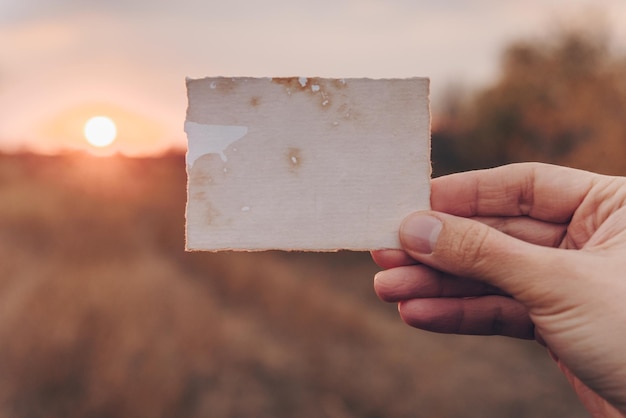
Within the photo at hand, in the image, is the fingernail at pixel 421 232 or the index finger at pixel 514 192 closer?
the fingernail at pixel 421 232

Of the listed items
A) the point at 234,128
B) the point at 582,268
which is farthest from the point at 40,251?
the point at 582,268

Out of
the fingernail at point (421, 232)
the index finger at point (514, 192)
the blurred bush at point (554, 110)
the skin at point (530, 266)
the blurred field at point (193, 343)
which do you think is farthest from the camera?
the blurred bush at point (554, 110)

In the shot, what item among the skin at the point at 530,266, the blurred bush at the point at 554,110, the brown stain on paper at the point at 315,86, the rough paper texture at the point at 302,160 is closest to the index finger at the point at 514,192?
the skin at the point at 530,266

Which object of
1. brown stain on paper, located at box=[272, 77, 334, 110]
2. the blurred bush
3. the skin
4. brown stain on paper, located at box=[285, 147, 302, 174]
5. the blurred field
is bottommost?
the blurred field

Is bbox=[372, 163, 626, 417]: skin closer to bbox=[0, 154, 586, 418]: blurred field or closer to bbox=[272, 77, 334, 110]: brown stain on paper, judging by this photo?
bbox=[272, 77, 334, 110]: brown stain on paper

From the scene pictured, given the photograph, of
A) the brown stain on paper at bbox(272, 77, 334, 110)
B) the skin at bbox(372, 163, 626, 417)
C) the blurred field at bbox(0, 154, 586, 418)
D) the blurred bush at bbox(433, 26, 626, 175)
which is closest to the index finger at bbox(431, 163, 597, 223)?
the skin at bbox(372, 163, 626, 417)

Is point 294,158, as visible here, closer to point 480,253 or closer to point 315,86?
point 315,86

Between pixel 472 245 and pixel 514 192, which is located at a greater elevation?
pixel 514 192

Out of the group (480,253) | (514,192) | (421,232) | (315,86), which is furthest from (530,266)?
(315,86)

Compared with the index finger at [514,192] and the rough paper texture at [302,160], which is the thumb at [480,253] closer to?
the rough paper texture at [302,160]
